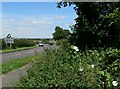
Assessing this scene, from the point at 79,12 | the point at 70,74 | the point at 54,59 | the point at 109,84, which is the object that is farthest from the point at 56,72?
the point at 79,12

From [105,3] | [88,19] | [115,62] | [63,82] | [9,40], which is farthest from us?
[9,40]

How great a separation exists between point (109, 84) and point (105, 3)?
369 centimetres

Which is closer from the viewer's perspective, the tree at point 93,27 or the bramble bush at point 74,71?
the bramble bush at point 74,71

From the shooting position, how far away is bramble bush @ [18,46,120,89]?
19.4 ft

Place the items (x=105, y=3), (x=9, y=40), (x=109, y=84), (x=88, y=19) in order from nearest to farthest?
(x=109, y=84), (x=105, y=3), (x=88, y=19), (x=9, y=40)

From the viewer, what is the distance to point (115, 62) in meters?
6.99

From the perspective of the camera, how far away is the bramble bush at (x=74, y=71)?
5922mm

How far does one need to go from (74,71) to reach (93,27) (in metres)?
3.89

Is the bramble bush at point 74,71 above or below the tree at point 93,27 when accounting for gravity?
below

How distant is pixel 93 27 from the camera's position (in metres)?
9.92

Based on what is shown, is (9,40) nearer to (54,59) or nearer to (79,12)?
(79,12)

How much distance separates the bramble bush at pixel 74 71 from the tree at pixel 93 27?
6.70 feet

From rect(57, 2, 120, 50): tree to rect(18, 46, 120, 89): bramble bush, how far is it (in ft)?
6.70

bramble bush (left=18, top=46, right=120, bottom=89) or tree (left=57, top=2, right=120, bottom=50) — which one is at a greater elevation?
tree (left=57, top=2, right=120, bottom=50)
